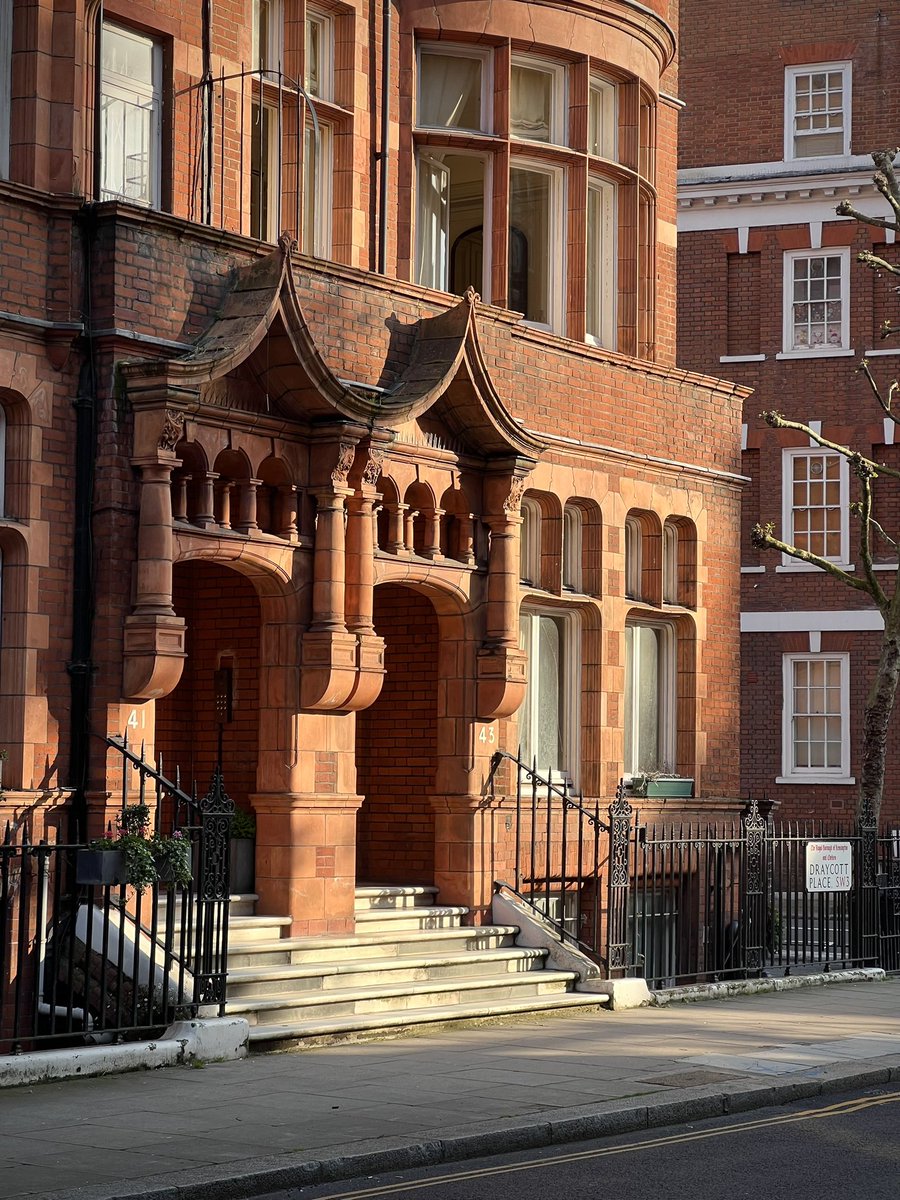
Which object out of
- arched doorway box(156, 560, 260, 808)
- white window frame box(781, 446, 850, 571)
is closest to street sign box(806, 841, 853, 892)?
arched doorway box(156, 560, 260, 808)

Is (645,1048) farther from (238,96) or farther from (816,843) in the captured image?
(238,96)

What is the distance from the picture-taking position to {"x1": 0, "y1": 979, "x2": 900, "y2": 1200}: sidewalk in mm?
9312

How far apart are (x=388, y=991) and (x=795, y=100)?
79.6 ft

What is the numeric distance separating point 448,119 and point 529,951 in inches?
303

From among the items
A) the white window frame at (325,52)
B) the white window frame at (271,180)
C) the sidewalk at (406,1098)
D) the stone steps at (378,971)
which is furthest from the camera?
the white window frame at (325,52)

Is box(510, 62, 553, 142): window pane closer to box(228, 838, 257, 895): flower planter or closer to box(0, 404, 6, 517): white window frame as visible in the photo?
box(0, 404, 6, 517): white window frame

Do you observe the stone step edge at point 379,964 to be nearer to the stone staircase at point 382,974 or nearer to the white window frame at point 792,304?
the stone staircase at point 382,974

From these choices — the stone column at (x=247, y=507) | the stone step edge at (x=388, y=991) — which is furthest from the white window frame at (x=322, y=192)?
the stone step edge at (x=388, y=991)

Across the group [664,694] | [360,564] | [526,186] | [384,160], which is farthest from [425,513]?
[664,694]

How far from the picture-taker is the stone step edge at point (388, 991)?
44.3 feet

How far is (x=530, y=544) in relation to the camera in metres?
18.6

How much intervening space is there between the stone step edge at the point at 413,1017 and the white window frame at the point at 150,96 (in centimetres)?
640

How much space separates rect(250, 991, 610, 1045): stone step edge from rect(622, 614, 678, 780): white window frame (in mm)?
4184

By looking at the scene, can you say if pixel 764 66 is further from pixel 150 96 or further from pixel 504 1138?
pixel 504 1138
